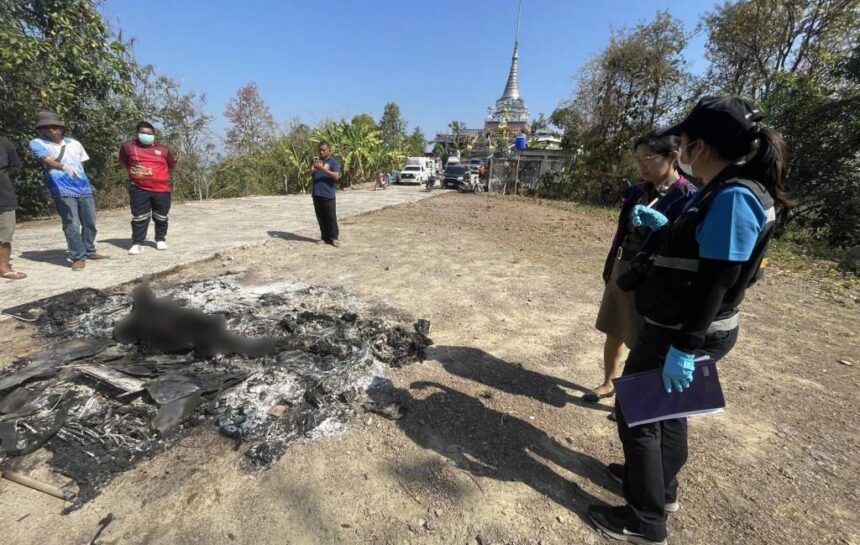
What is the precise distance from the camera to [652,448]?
1.81m

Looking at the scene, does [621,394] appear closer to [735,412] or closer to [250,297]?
[735,412]

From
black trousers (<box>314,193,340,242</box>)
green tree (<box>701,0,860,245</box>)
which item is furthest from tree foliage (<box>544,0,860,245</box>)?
black trousers (<box>314,193,340,242</box>)

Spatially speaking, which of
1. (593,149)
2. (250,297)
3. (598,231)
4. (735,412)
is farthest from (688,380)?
(593,149)

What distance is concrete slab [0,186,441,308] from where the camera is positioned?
14.9 feet

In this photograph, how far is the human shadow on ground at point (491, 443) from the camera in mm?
2238

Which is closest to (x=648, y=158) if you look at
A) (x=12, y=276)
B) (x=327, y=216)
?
(x=327, y=216)

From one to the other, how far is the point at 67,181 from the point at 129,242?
6.46 feet

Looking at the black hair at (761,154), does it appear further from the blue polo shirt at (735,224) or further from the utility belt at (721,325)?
the utility belt at (721,325)

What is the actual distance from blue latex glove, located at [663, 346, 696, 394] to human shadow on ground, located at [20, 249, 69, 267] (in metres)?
6.71

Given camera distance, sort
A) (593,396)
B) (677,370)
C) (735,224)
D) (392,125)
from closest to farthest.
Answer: (735,224) → (677,370) → (593,396) → (392,125)

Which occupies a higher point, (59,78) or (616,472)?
(59,78)

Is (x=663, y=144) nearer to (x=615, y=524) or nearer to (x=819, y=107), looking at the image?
(x=615, y=524)

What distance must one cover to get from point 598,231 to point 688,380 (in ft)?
32.7

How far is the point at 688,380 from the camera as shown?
5.49ft
